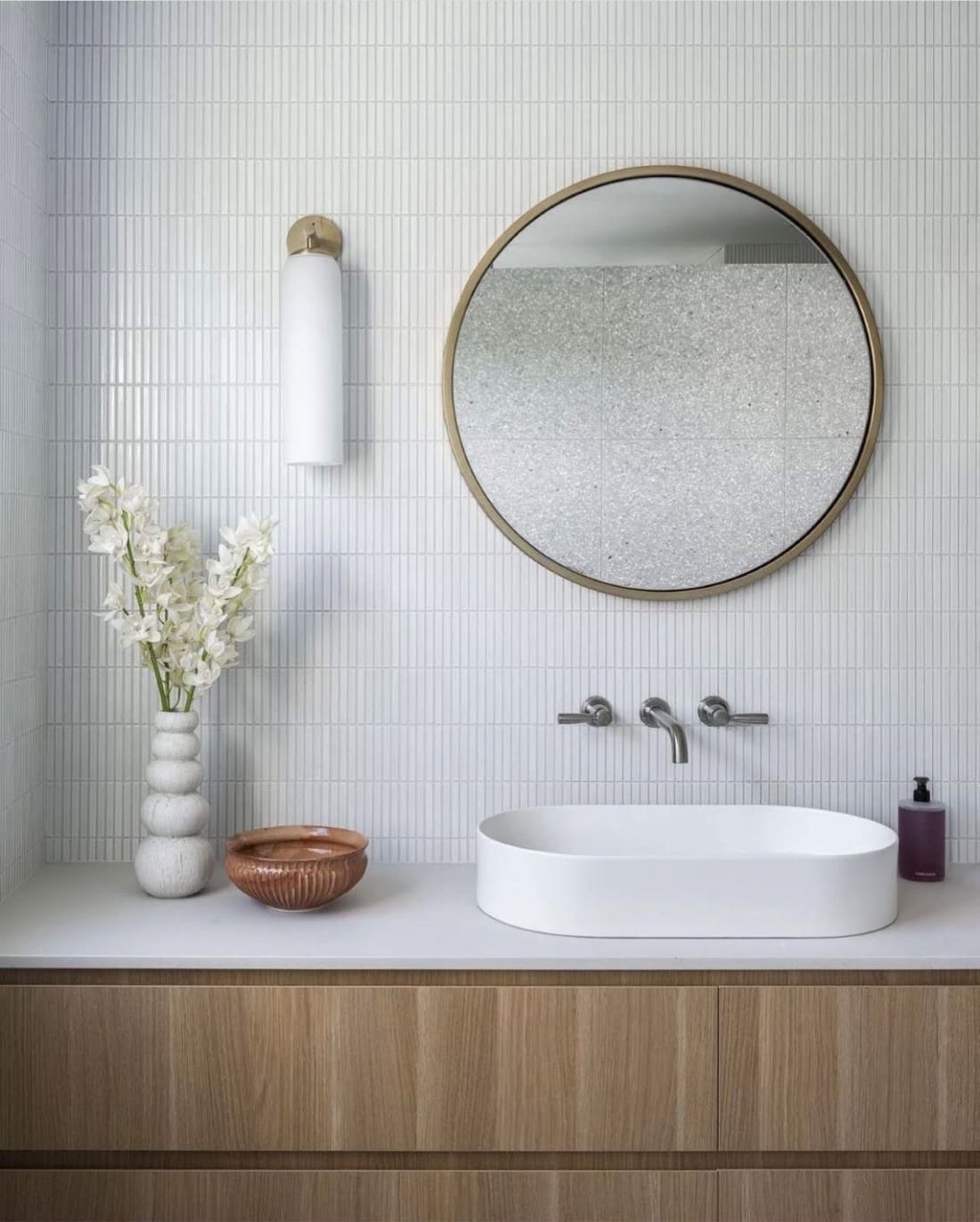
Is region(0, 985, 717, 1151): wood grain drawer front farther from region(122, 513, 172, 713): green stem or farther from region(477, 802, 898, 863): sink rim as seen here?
region(122, 513, 172, 713): green stem

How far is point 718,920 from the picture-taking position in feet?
5.34

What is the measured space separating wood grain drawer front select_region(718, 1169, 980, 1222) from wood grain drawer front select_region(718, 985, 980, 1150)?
2.2 inches

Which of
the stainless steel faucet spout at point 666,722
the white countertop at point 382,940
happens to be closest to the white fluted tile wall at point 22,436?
the white countertop at point 382,940

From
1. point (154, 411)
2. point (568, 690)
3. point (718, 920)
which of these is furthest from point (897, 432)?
point (154, 411)

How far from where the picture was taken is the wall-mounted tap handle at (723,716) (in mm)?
2000

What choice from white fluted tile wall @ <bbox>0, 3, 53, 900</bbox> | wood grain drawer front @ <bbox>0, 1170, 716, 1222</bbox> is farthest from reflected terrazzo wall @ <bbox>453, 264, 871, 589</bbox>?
wood grain drawer front @ <bbox>0, 1170, 716, 1222</bbox>

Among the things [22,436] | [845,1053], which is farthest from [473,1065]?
[22,436]

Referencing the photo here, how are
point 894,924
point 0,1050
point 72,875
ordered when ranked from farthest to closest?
1. point 72,875
2. point 894,924
3. point 0,1050

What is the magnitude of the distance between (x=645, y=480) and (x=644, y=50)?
0.74m

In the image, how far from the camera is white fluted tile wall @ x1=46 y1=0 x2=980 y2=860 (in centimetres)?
201

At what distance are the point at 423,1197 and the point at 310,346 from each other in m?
1.30

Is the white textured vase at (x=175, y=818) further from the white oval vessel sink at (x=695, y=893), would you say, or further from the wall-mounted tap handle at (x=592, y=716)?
the wall-mounted tap handle at (x=592, y=716)

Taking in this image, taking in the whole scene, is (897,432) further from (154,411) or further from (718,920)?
(154,411)

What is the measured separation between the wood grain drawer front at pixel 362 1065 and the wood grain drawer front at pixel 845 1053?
0.04 meters
